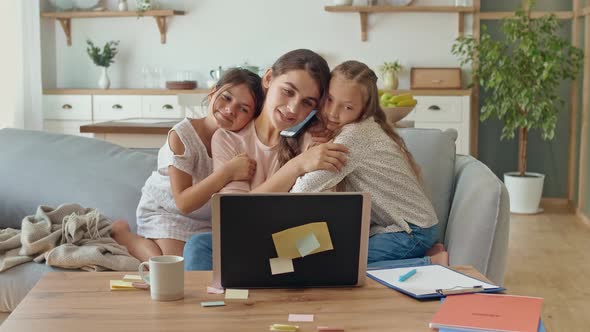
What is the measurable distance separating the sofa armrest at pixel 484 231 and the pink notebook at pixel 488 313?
0.62 m

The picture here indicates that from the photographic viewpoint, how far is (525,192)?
5617mm

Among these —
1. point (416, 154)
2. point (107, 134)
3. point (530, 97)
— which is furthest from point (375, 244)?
point (530, 97)

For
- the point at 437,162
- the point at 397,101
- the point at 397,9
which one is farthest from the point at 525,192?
the point at 437,162

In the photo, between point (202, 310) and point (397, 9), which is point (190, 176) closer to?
point (202, 310)

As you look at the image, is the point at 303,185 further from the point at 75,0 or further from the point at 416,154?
the point at 75,0

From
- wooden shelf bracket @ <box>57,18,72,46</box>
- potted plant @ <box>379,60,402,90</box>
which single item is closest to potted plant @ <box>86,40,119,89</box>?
wooden shelf bracket @ <box>57,18,72,46</box>

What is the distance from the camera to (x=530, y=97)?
540cm

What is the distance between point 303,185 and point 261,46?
14.2 feet

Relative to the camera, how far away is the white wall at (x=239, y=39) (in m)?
6.11

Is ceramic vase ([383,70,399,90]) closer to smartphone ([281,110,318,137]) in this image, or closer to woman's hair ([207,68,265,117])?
woman's hair ([207,68,265,117])

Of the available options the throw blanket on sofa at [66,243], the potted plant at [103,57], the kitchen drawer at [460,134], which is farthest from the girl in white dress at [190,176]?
the potted plant at [103,57]

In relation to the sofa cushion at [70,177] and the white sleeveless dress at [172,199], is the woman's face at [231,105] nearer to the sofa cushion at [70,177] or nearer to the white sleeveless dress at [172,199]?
the white sleeveless dress at [172,199]

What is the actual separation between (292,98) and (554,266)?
2429mm

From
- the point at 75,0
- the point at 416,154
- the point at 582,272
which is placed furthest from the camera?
the point at 75,0
